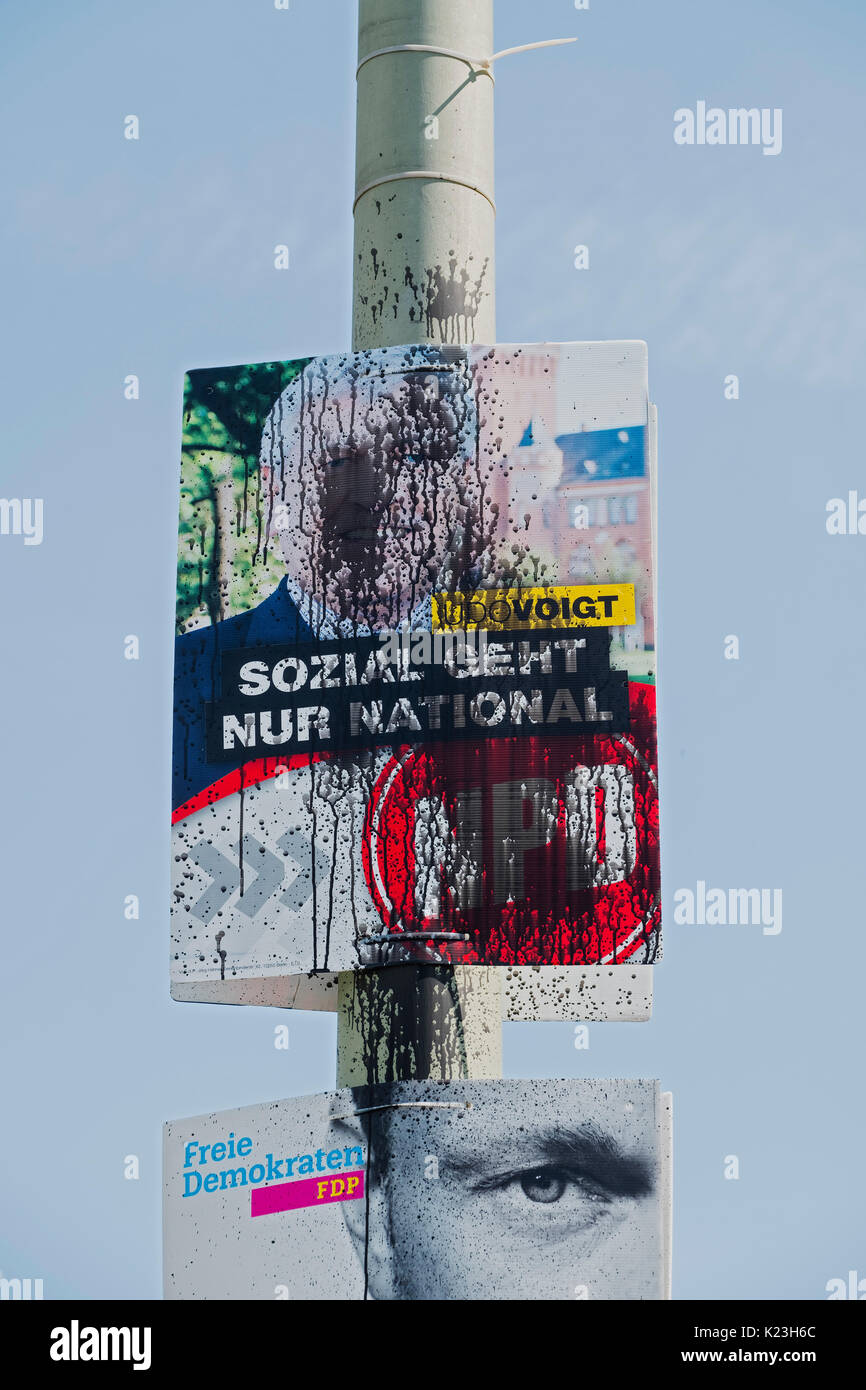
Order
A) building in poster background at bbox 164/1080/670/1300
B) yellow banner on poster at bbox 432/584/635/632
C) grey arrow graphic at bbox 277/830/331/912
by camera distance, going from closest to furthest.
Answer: building in poster background at bbox 164/1080/670/1300, grey arrow graphic at bbox 277/830/331/912, yellow banner on poster at bbox 432/584/635/632

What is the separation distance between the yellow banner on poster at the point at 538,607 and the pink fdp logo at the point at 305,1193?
177 inches

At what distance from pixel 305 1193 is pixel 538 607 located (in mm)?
5020

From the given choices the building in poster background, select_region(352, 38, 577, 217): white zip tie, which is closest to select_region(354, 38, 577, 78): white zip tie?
select_region(352, 38, 577, 217): white zip tie

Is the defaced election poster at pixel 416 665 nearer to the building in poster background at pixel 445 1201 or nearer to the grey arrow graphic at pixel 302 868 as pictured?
the grey arrow graphic at pixel 302 868

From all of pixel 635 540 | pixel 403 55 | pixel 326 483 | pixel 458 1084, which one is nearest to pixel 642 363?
pixel 635 540

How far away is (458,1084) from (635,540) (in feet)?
15.2

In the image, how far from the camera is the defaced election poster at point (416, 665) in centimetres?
1614

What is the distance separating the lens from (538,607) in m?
16.6

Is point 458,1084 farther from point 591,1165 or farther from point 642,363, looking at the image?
point 642,363

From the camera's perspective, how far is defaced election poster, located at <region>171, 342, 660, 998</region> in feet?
53.0

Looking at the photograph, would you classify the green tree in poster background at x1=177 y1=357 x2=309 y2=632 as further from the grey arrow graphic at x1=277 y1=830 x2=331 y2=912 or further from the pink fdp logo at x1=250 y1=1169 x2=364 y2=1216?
the pink fdp logo at x1=250 y1=1169 x2=364 y2=1216

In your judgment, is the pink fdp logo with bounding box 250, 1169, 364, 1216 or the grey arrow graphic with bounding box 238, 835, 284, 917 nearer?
the pink fdp logo with bounding box 250, 1169, 364, 1216

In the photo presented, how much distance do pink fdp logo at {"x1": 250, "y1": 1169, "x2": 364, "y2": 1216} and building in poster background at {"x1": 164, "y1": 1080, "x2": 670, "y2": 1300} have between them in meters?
0.01
